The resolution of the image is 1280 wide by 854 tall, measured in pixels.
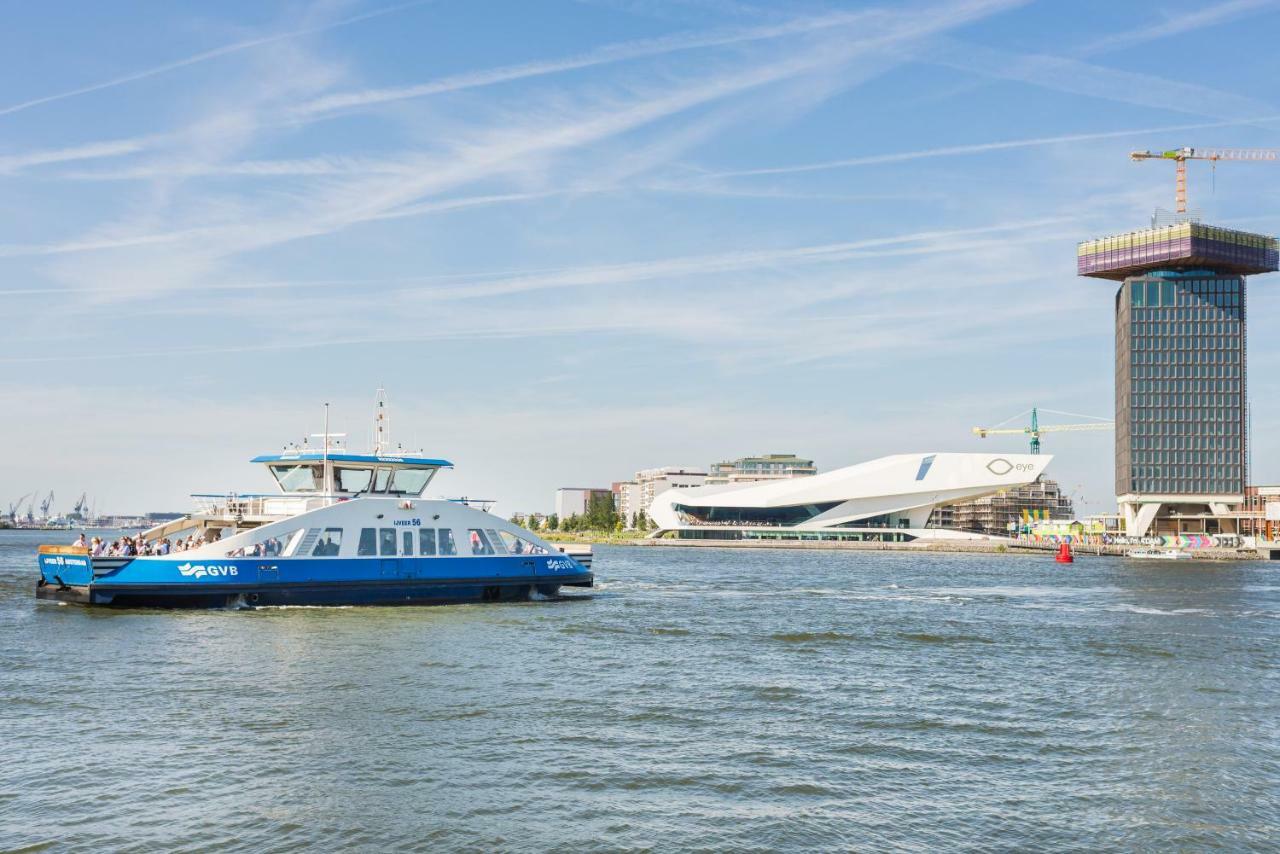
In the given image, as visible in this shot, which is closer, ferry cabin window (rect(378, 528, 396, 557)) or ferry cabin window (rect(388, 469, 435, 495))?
ferry cabin window (rect(378, 528, 396, 557))

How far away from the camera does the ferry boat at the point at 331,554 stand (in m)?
37.7

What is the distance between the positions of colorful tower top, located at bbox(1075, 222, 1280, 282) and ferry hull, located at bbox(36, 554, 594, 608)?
148 meters

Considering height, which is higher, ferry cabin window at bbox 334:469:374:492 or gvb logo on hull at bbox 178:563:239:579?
ferry cabin window at bbox 334:469:374:492

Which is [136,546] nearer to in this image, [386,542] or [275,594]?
[275,594]

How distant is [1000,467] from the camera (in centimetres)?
17450

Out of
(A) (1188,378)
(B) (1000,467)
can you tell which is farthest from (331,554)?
(A) (1188,378)

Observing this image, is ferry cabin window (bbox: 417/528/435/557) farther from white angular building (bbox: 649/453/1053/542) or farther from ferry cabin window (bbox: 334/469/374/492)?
white angular building (bbox: 649/453/1053/542)

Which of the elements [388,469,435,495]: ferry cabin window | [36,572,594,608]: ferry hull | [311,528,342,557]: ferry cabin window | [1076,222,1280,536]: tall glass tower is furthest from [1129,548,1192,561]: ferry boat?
[311,528,342,557]: ferry cabin window

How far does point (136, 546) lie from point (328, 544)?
6.54m

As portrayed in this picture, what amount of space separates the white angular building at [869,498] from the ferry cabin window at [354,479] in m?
137

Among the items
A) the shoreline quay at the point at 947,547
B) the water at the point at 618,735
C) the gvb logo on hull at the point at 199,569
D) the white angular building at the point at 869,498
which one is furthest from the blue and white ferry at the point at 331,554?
the white angular building at the point at 869,498

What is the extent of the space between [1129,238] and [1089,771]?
553 ft

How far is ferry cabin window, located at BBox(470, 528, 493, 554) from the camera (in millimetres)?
43719

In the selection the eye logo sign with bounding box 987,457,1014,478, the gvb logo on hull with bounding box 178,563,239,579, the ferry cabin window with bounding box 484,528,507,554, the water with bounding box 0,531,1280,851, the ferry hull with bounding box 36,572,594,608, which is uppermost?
the eye logo sign with bounding box 987,457,1014,478
